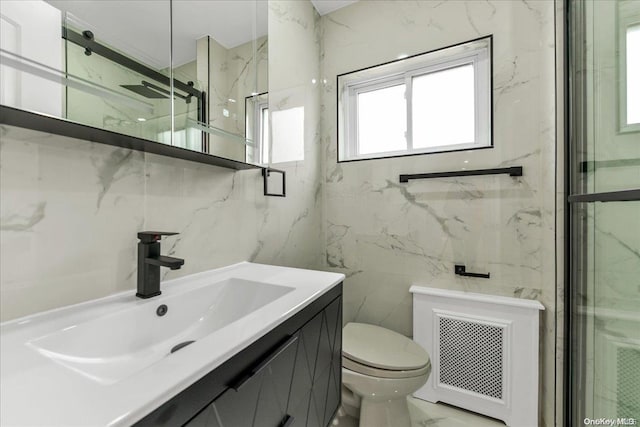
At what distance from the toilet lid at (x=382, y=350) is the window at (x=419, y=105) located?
3.63ft

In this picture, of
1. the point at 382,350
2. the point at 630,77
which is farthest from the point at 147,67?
the point at 382,350

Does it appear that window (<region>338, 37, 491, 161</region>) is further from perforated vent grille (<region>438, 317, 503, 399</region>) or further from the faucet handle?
the faucet handle

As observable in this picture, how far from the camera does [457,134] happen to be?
1632 millimetres

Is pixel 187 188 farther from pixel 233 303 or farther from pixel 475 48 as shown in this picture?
pixel 475 48

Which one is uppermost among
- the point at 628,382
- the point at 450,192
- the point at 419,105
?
the point at 419,105

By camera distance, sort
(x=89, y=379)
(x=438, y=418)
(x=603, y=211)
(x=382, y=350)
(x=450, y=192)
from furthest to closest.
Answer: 1. (x=450, y=192)
2. (x=438, y=418)
3. (x=382, y=350)
4. (x=603, y=211)
5. (x=89, y=379)

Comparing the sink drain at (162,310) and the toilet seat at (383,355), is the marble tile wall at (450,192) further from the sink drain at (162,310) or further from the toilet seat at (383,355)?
the sink drain at (162,310)

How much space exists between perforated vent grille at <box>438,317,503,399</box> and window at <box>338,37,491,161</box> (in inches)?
39.4

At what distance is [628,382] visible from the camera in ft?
2.36

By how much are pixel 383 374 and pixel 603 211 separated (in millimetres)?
969

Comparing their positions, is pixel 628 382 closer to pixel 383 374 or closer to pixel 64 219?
pixel 383 374

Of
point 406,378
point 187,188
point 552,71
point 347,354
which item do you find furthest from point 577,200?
point 187,188

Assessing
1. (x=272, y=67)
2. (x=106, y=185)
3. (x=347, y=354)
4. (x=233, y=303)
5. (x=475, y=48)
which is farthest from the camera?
(x=475, y=48)

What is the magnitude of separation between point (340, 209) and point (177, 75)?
49.6 inches
